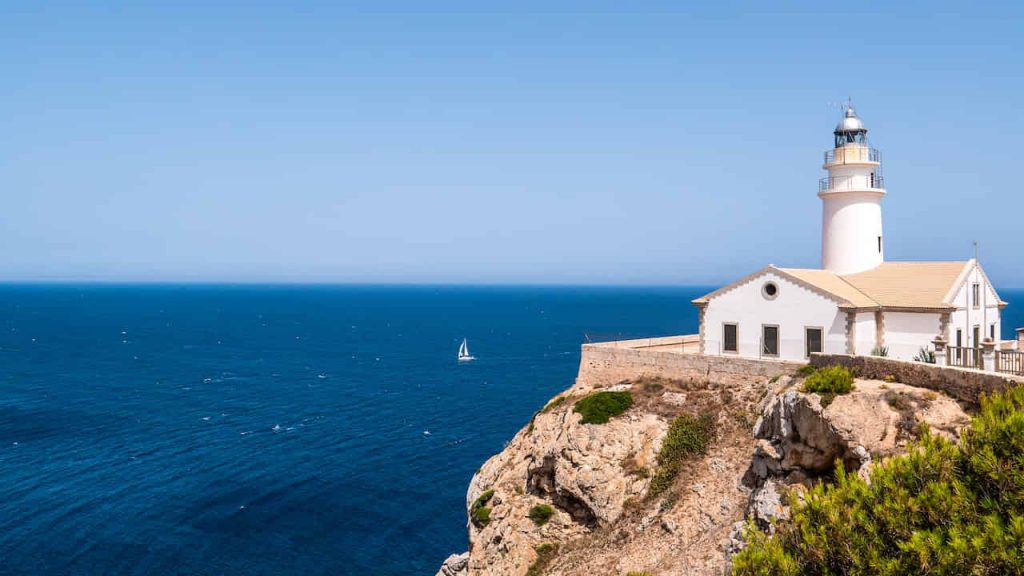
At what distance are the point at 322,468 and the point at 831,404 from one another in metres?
45.3

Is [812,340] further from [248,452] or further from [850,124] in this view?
[248,452]

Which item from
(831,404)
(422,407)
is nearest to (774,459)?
(831,404)

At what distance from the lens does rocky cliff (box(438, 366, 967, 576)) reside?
2631 centimetres

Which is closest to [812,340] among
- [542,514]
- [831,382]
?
[831,382]

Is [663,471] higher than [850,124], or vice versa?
[850,124]

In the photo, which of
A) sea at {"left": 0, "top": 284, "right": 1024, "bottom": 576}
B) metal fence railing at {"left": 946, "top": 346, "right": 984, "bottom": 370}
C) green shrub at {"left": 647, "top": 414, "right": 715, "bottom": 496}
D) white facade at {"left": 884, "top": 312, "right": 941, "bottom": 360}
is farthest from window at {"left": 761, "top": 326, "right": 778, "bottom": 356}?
sea at {"left": 0, "top": 284, "right": 1024, "bottom": 576}

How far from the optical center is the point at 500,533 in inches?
1395

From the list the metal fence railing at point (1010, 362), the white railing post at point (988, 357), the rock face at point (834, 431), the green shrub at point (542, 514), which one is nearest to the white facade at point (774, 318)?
the metal fence railing at point (1010, 362)

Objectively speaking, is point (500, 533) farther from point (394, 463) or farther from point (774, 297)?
point (394, 463)

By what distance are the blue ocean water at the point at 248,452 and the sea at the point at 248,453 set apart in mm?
190

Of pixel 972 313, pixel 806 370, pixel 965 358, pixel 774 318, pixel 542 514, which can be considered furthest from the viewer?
pixel 774 318

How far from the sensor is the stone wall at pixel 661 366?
3512cm

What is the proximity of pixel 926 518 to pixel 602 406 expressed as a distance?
20.8 m

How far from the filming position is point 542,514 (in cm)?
3481
